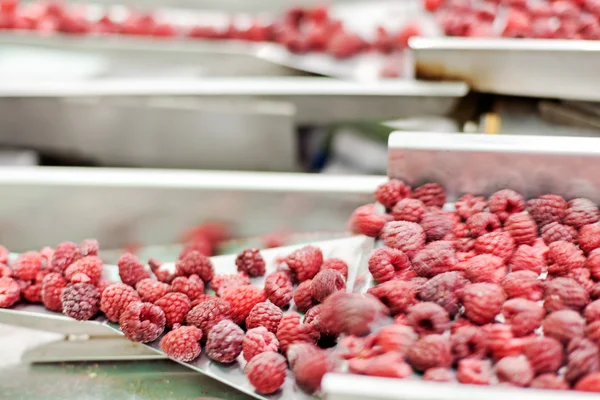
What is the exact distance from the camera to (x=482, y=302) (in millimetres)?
727

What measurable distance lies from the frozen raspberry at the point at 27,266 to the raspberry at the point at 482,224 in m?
0.71

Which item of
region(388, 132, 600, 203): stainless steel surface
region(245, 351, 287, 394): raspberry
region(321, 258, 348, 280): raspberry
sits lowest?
region(245, 351, 287, 394): raspberry

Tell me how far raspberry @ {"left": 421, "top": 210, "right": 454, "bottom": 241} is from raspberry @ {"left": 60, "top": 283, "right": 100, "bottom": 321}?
0.51m

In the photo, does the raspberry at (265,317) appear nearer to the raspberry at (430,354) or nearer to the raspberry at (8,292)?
the raspberry at (430,354)

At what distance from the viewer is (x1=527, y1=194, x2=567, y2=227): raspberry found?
903mm

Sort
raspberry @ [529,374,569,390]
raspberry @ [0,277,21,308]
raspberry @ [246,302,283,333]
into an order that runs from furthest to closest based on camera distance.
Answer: raspberry @ [0,277,21,308]
raspberry @ [246,302,283,333]
raspberry @ [529,374,569,390]

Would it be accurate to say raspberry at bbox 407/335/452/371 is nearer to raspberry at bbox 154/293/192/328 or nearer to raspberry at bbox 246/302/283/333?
raspberry at bbox 246/302/283/333

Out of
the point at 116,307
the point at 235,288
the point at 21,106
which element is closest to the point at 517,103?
the point at 235,288

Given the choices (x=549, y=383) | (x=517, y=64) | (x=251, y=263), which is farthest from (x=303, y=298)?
(x=517, y=64)

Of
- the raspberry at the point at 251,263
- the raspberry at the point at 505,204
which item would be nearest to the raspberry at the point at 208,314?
the raspberry at the point at 251,263

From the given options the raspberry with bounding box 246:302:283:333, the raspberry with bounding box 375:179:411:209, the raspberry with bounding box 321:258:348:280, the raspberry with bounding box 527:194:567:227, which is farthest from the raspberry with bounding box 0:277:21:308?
the raspberry with bounding box 527:194:567:227

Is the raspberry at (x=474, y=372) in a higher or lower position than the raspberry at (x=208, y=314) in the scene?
higher

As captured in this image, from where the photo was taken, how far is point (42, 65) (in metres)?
2.09

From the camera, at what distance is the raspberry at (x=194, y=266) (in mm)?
962
